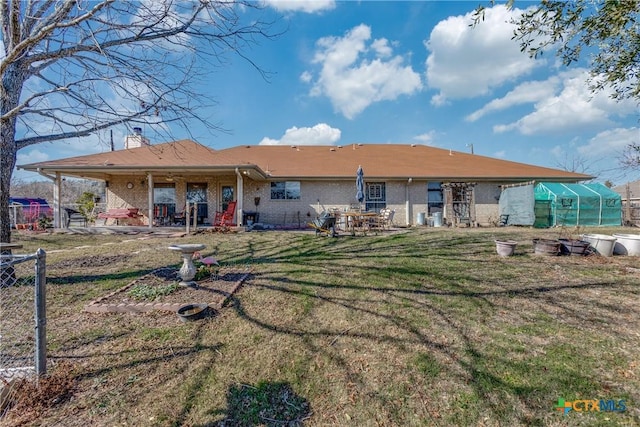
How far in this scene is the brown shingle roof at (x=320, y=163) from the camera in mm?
12195

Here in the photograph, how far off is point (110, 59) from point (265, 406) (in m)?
4.78

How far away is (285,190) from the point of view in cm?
1469

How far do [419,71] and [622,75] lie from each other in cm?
1036

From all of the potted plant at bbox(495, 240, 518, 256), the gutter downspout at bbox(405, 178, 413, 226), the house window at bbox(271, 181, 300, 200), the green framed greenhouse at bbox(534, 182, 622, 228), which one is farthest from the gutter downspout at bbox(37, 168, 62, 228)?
the green framed greenhouse at bbox(534, 182, 622, 228)

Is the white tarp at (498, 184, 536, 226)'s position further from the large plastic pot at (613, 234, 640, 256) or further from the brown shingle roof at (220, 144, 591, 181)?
the large plastic pot at (613, 234, 640, 256)

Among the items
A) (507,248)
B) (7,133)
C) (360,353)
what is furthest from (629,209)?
(7,133)

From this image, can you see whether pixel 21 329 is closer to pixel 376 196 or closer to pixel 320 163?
pixel 376 196

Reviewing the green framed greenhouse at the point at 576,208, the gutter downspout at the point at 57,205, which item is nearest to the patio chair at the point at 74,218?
the gutter downspout at the point at 57,205

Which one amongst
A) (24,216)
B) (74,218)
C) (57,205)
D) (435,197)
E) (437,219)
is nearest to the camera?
(57,205)

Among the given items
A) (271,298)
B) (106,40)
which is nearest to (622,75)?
(271,298)

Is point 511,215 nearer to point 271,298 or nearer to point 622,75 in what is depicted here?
point 622,75

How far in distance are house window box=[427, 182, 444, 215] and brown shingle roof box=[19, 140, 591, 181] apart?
26.8 inches

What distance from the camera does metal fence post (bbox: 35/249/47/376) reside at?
224cm

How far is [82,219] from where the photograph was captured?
1280 cm
